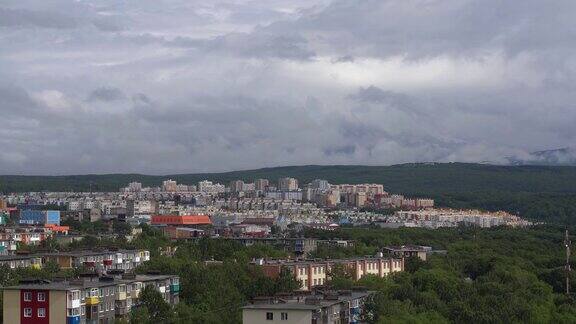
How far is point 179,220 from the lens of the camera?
374 ft

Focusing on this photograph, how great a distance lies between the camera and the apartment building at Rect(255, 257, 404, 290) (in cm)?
5255

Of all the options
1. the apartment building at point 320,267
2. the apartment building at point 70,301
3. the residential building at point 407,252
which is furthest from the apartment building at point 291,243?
the apartment building at point 70,301

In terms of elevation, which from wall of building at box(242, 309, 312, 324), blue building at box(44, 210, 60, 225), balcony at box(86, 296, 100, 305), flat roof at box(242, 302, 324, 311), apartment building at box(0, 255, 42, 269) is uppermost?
blue building at box(44, 210, 60, 225)

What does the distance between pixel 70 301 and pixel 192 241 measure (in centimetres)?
4142

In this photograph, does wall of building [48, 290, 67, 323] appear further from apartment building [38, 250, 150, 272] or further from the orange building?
the orange building

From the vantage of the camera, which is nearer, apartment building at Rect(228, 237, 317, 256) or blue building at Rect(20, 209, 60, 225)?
apartment building at Rect(228, 237, 317, 256)

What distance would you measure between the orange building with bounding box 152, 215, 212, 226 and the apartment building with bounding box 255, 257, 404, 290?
52128 mm

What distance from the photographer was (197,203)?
16762 cm

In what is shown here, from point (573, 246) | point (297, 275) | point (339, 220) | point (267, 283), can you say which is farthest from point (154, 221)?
point (267, 283)

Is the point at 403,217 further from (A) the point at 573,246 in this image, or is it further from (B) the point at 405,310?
(B) the point at 405,310

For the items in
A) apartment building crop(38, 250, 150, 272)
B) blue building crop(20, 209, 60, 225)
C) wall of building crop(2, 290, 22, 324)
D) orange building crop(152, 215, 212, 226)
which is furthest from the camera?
orange building crop(152, 215, 212, 226)

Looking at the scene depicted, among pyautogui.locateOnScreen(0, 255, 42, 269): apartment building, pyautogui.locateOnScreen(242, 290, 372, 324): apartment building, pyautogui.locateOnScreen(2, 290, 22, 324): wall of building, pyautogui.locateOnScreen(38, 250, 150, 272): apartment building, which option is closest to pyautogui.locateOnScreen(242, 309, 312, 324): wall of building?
pyautogui.locateOnScreen(242, 290, 372, 324): apartment building

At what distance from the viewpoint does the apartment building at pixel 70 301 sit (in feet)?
115

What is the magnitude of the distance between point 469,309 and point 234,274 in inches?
471
